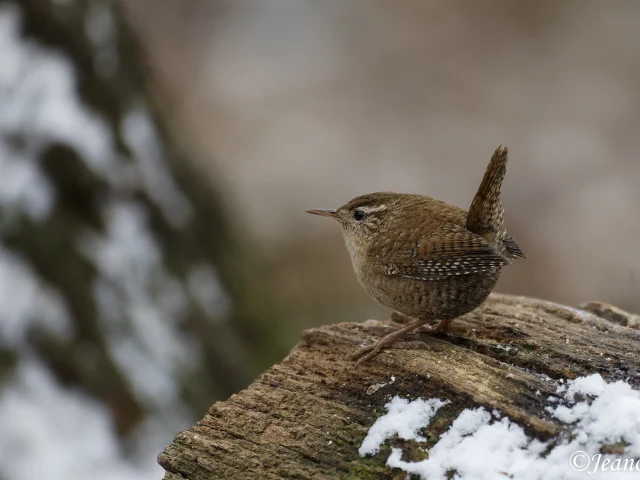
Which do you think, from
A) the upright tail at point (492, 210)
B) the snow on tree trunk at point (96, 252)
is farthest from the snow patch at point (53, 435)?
the upright tail at point (492, 210)

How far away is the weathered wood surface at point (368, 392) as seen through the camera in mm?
2635

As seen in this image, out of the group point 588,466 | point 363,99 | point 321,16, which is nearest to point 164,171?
point 588,466

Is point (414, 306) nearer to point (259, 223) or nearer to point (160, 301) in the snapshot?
point (160, 301)

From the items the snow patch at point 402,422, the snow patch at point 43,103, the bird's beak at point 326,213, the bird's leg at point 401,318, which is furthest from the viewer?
the snow patch at point 43,103

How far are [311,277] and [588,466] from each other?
679 centimetres

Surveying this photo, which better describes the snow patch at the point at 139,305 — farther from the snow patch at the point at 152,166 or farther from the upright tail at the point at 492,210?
the upright tail at the point at 492,210

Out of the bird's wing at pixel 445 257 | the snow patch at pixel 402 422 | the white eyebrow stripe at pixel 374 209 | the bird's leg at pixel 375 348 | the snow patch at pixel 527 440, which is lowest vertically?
the snow patch at pixel 527 440

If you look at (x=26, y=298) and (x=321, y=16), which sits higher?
(x=321, y=16)

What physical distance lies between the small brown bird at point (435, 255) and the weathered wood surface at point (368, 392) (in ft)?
0.54

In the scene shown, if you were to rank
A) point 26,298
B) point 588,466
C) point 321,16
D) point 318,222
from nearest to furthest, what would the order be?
point 588,466 < point 26,298 < point 318,222 < point 321,16

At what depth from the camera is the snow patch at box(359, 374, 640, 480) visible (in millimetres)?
2369

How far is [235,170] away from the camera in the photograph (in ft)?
34.3

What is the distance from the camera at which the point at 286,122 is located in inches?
440

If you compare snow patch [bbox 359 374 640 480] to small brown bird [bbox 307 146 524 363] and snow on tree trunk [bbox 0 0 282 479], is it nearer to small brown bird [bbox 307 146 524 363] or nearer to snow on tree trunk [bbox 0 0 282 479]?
small brown bird [bbox 307 146 524 363]
